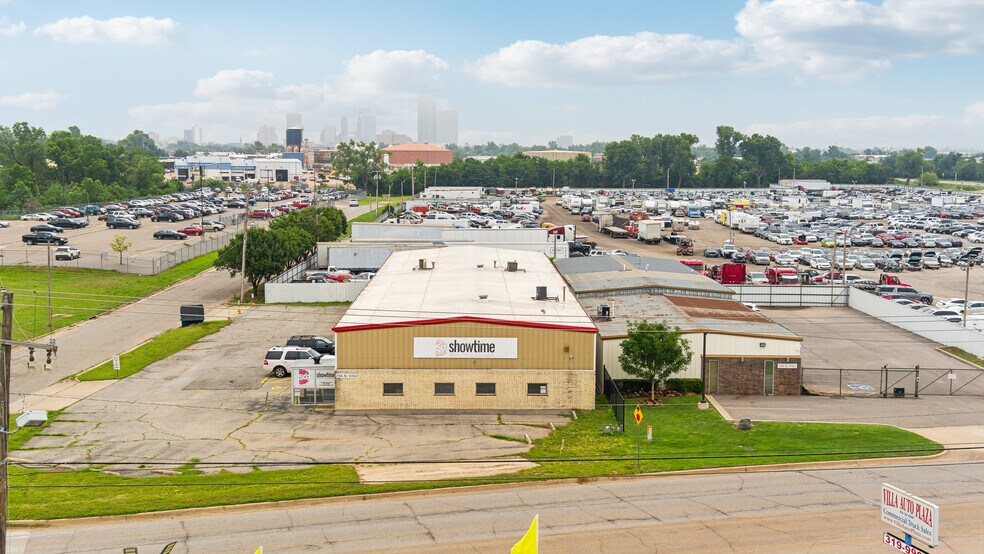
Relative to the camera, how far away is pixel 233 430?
2967 centimetres

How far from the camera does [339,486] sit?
24.4 metres

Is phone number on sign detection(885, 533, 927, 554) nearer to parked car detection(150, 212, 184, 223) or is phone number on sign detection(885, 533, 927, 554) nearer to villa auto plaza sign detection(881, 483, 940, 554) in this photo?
villa auto plaza sign detection(881, 483, 940, 554)

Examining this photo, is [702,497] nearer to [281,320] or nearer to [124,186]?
[281,320]

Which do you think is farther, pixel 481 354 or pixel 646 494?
pixel 481 354

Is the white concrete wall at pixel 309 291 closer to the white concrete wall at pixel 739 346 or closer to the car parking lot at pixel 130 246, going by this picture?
the car parking lot at pixel 130 246

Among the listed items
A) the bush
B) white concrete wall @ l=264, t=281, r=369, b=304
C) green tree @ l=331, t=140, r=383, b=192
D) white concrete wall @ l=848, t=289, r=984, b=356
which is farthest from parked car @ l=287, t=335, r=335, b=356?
→ green tree @ l=331, t=140, r=383, b=192

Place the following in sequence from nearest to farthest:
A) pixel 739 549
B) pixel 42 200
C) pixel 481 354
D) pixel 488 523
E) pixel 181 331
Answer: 1. pixel 739 549
2. pixel 488 523
3. pixel 481 354
4. pixel 181 331
5. pixel 42 200

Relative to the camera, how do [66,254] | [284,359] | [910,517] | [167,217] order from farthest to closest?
1. [167,217]
2. [66,254]
3. [284,359]
4. [910,517]

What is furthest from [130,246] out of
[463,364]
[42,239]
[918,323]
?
[918,323]

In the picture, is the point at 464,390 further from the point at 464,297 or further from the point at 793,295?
the point at 793,295

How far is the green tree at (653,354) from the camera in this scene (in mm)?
33188

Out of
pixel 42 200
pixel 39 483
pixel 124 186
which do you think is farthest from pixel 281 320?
pixel 124 186

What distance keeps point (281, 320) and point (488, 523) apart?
30209mm

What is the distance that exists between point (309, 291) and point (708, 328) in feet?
92.2
